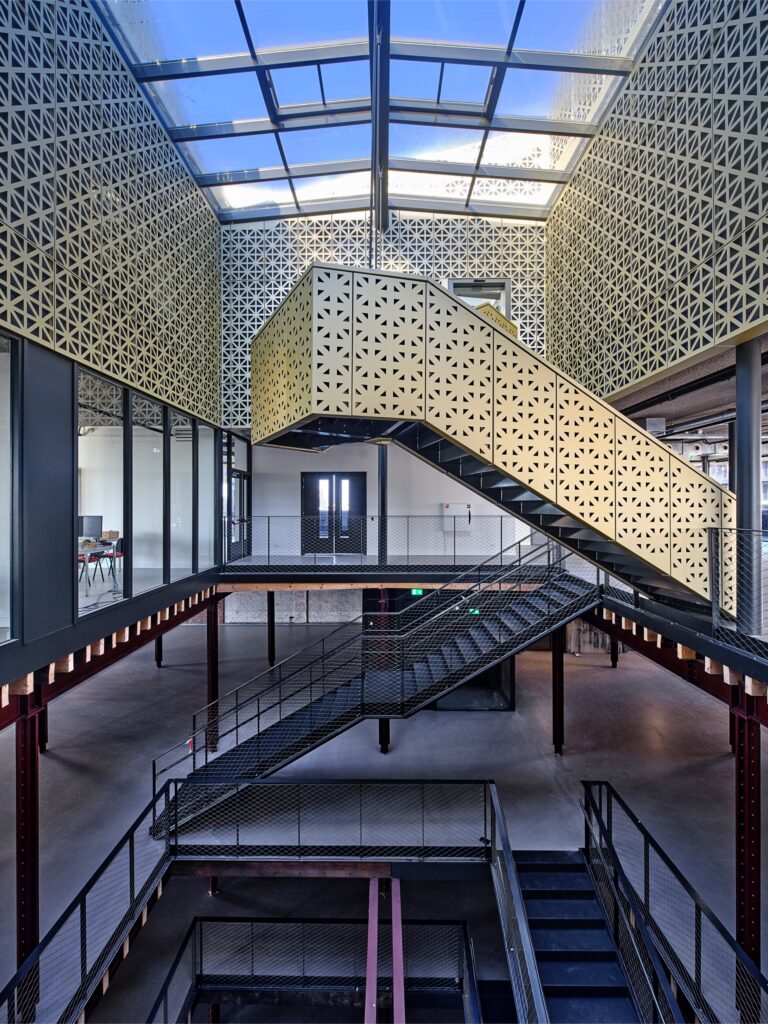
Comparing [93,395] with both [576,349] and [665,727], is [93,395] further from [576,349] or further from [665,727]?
[665,727]

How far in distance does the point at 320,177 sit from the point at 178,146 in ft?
8.19

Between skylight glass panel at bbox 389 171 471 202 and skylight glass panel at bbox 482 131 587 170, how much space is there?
2.58ft

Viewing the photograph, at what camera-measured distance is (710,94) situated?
5.23m

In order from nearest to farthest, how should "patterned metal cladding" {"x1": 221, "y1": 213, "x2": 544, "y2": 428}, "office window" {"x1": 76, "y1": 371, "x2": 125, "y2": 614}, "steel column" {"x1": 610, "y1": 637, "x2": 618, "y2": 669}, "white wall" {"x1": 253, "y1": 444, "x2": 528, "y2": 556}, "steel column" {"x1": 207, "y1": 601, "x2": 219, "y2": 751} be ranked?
1. "office window" {"x1": 76, "y1": 371, "x2": 125, "y2": 614}
2. "steel column" {"x1": 207, "y1": 601, "x2": 219, "y2": 751}
3. "patterned metal cladding" {"x1": 221, "y1": 213, "x2": 544, "y2": 428}
4. "white wall" {"x1": 253, "y1": 444, "x2": 528, "y2": 556}
5. "steel column" {"x1": 610, "y1": 637, "x2": 618, "y2": 669}

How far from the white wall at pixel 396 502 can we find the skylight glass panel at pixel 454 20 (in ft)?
24.1

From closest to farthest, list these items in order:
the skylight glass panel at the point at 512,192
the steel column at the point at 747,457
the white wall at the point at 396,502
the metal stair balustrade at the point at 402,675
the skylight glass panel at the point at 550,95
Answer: the steel column at the point at 747,457, the metal stair balustrade at the point at 402,675, the skylight glass panel at the point at 550,95, the skylight glass panel at the point at 512,192, the white wall at the point at 396,502

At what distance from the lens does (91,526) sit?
593 centimetres

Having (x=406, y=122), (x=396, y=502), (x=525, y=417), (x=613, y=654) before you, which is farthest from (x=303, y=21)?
(x=613, y=654)

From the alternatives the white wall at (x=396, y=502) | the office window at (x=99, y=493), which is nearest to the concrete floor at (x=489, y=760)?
the office window at (x=99, y=493)

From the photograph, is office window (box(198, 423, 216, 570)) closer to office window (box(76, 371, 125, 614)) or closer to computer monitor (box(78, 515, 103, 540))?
office window (box(76, 371, 125, 614))

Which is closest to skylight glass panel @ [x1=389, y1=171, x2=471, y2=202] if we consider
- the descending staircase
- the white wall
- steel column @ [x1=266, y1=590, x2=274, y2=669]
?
the white wall

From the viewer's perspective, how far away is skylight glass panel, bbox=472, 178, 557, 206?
959 centimetres

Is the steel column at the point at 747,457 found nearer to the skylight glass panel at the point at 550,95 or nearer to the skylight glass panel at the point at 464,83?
the skylight glass panel at the point at 550,95

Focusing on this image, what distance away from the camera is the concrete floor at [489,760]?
6.01 metres
